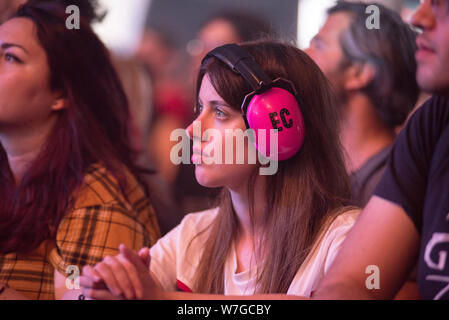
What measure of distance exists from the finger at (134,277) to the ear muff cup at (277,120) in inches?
15.8

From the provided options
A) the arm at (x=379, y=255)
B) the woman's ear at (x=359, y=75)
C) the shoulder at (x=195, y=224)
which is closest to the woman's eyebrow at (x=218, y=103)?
the shoulder at (x=195, y=224)

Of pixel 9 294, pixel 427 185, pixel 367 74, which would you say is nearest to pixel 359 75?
pixel 367 74

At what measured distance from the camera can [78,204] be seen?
155 centimetres

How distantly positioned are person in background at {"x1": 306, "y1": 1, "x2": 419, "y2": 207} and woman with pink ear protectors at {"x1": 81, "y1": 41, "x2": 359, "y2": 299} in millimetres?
560

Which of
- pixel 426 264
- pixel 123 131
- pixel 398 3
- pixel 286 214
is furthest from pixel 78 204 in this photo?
pixel 398 3

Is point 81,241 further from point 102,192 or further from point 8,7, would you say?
point 8,7

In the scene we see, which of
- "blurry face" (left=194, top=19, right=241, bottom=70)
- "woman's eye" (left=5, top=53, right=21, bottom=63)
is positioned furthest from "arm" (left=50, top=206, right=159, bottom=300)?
"blurry face" (left=194, top=19, right=241, bottom=70)

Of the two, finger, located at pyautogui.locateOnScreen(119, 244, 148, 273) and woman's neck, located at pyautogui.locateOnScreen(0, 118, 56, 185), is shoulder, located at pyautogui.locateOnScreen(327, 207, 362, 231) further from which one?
woman's neck, located at pyautogui.locateOnScreen(0, 118, 56, 185)

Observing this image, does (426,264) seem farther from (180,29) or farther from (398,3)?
(180,29)

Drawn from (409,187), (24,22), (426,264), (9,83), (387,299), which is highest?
(24,22)

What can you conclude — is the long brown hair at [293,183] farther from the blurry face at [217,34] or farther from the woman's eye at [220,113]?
the blurry face at [217,34]

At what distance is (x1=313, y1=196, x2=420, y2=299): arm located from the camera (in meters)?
1.01

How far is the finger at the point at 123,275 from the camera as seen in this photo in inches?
40.1

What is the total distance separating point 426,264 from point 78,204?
3.22ft
